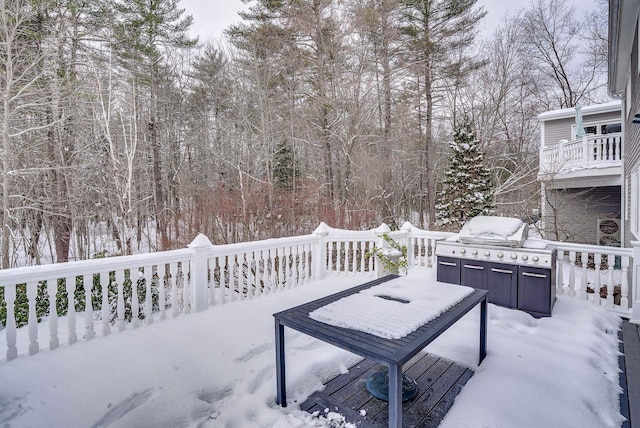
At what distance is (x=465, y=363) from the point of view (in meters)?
2.67

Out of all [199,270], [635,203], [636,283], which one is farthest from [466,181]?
[199,270]

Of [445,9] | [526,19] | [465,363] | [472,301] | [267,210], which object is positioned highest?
[526,19]

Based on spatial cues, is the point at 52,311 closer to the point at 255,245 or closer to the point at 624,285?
the point at 255,245

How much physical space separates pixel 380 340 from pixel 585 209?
37.5ft

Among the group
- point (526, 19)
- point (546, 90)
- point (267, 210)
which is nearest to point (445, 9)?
point (526, 19)

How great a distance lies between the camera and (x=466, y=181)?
32.7ft

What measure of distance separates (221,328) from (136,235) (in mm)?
7891

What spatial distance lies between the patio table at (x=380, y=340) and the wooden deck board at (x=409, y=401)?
0.35 m

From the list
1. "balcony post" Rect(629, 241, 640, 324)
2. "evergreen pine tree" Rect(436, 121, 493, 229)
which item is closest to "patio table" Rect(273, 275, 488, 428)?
"balcony post" Rect(629, 241, 640, 324)

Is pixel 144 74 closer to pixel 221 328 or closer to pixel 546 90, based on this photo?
pixel 221 328

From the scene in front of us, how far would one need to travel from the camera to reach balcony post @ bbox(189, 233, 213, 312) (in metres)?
3.51

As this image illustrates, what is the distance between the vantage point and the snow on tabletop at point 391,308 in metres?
1.89

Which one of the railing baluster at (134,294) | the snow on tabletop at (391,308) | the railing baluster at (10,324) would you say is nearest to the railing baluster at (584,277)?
the snow on tabletop at (391,308)

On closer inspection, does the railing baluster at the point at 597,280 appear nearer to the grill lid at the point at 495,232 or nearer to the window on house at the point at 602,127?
the grill lid at the point at 495,232
